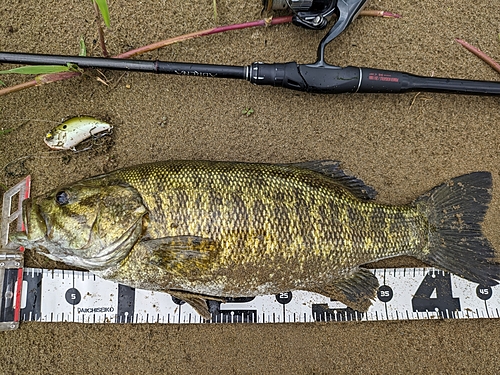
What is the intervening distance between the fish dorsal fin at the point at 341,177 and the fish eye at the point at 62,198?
1278 mm

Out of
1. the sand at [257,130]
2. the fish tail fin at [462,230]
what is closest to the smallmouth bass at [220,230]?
the fish tail fin at [462,230]

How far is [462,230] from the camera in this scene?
2275mm

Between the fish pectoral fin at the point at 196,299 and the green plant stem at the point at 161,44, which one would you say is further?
the green plant stem at the point at 161,44

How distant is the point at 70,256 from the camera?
6.57 ft

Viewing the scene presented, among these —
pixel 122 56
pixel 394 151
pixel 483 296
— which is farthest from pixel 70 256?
pixel 483 296

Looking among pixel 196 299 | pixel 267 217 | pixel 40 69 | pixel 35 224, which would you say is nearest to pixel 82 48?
pixel 40 69

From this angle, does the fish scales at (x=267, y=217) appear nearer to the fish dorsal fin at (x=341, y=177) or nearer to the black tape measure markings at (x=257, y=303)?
the fish dorsal fin at (x=341, y=177)

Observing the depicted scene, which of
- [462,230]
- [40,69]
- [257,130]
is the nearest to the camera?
[40,69]

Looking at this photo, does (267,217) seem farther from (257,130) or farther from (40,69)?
(40,69)

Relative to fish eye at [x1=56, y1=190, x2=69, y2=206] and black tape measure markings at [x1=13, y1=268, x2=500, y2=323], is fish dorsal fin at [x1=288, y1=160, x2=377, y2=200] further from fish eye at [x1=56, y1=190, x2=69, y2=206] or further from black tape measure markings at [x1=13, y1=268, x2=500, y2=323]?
fish eye at [x1=56, y1=190, x2=69, y2=206]

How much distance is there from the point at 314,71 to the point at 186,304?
1670mm

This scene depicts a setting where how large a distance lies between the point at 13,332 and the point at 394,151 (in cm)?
276

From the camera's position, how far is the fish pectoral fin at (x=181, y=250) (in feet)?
6.34

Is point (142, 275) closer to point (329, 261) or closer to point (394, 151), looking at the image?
point (329, 261)
